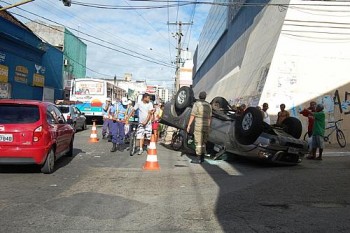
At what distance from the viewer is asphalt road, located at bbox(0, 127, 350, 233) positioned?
574 centimetres

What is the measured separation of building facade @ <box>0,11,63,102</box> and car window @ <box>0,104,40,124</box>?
1583 cm

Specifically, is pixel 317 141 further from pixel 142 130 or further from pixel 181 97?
pixel 142 130

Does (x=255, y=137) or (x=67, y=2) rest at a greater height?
(x=67, y=2)

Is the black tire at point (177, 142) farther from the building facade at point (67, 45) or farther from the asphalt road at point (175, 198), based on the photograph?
the building facade at point (67, 45)

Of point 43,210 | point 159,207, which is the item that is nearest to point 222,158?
point 159,207

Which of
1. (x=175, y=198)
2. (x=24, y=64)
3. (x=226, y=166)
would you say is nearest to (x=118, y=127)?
(x=226, y=166)

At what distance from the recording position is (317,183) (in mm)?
8758

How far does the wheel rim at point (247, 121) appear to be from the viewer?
36.0ft

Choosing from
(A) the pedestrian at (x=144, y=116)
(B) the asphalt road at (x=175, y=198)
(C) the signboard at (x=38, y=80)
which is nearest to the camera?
(B) the asphalt road at (x=175, y=198)

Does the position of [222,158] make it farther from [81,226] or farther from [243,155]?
[81,226]

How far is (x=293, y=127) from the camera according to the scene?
39.5ft

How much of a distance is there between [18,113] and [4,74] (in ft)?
54.1

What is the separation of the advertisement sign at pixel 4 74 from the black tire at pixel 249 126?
16.7m

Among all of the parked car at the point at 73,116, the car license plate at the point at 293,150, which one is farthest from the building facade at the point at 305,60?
the parked car at the point at 73,116
